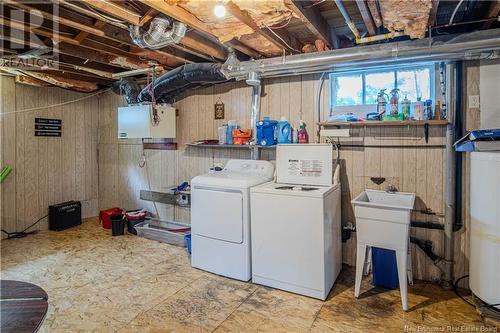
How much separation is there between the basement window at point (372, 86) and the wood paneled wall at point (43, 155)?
4353 mm

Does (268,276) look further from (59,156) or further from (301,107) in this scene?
(59,156)

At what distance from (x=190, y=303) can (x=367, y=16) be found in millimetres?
2758

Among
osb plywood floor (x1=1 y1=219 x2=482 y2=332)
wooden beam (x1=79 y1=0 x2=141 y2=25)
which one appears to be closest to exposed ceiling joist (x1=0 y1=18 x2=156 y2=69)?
wooden beam (x1=79 y1=0 x2=141 y2=25)

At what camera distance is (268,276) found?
2875 millimetres

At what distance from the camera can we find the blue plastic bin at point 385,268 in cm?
282

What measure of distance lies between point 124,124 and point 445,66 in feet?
12.8

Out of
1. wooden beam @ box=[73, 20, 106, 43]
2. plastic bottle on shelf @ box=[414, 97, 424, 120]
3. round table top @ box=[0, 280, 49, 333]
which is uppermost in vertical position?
wooden beam @ box=[73, 20, 106, 43]

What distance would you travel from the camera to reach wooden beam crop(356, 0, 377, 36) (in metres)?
2.12

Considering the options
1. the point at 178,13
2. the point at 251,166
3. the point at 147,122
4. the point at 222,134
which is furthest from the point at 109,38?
the point at 251,166

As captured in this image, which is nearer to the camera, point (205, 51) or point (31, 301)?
point (31, 301)

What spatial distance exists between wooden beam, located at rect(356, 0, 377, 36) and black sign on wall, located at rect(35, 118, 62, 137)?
4801mm

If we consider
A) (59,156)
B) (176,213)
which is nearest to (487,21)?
(176,213)

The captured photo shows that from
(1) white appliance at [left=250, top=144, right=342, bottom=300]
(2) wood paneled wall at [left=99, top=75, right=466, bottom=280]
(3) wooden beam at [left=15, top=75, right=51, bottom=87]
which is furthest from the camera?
(3) wooden beam at [left=15, top=75, right=51, bottom=87]

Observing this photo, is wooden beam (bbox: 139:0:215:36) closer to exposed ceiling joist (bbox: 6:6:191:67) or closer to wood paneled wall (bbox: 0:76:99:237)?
exposed ceiling joist (bbox: 6:6:191:67)
